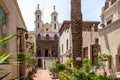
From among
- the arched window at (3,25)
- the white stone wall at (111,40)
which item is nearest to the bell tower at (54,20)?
the white stone wall at (111,40)

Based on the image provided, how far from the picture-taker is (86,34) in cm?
3331

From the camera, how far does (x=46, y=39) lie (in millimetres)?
65938

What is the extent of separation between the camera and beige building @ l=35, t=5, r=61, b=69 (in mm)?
63134

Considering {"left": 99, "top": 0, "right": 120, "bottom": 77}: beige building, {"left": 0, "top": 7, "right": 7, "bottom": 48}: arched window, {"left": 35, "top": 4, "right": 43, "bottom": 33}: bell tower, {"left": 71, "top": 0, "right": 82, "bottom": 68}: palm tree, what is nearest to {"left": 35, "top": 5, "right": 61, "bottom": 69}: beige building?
{"left": 35, "top": 4, "right": 43, "bottom": 33}: bell tower

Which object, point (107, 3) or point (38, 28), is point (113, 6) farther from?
point (38, 28)

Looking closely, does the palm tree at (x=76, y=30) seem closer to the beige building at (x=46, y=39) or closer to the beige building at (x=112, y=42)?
the beige building at (x=112, y=42)

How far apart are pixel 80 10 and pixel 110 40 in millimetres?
4004

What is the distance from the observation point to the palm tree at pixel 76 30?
49.3ft

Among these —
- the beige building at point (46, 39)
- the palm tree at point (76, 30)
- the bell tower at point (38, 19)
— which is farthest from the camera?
the bell tower at point (38, 19)

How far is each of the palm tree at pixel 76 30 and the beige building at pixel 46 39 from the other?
4408 centimetres

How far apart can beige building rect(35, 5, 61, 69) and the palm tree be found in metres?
44.1

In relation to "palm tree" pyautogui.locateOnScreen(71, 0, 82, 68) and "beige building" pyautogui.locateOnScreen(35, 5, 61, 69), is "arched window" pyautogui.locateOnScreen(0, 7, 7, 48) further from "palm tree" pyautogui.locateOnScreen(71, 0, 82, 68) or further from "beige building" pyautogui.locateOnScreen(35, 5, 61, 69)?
"beige building" pyautogui.locateOnScreen(35, 5, 61, 69)

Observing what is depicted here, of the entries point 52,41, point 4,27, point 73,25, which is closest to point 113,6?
point 73,25

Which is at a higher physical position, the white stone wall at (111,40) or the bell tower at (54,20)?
the bell tower at (54,20)
